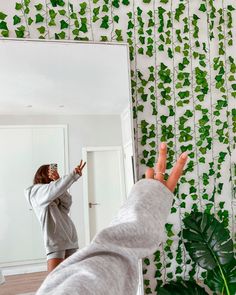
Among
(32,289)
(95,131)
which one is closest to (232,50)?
(95,131)

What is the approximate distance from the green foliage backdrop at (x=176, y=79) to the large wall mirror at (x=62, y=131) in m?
0.12

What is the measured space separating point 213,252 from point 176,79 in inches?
41.7

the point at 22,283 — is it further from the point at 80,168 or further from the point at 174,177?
the point at 174,177

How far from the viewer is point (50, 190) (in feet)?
5.49

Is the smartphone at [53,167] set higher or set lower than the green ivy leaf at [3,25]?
lower

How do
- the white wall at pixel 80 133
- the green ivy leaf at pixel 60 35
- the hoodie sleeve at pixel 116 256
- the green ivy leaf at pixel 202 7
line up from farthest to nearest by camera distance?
1. the green ivy leaf at pixel 202 7
2. the green ivy leaf at pixel 60 35
3. the white wall at pixel 80 133
4. the hoodie sleeve at pixel 116 256

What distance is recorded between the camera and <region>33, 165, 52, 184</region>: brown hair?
5.50 ft

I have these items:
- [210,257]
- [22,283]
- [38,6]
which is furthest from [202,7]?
[22,283]

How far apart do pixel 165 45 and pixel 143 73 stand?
25 centimetres

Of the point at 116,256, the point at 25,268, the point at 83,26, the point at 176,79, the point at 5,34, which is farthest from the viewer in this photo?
the point at 176,79

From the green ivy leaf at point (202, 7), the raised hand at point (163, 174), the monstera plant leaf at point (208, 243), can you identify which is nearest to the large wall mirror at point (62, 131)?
the monstera plant leaf at point (208, 243)

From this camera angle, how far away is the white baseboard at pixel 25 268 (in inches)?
63.6

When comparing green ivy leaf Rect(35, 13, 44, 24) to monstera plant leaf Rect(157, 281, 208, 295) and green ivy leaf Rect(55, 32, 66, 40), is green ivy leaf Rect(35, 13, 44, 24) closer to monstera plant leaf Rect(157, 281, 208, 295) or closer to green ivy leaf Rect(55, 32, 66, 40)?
green ivy leaf Rect(55, 32, 66, 40)

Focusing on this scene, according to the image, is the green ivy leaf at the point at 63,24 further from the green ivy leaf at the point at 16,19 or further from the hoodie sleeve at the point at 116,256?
the hoodie sleeve at the point at 116,256
